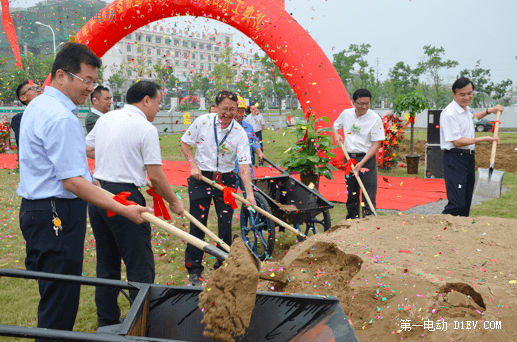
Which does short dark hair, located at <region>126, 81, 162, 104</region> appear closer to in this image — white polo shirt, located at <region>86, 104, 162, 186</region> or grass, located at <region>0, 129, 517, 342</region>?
white polo shirt, located at <region>86, 104, 162, 186</region>

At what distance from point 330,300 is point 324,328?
143mm

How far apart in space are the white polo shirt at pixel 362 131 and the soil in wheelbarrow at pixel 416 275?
1.41 m

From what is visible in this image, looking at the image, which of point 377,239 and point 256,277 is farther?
point 377,239

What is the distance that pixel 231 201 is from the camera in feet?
12.9

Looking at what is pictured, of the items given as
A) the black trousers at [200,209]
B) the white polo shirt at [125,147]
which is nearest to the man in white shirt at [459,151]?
the black trousers at [200,209]

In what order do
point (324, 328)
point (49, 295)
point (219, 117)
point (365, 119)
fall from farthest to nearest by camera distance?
1. point (365, 119)
2. point (219, 117)
3. point (49, 295)
4. point (324, 328)

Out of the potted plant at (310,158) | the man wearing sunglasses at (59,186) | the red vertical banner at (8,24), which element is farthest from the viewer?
the red vertical banner at (8,24)

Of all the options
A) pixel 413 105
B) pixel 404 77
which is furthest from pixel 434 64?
pixel 413 105

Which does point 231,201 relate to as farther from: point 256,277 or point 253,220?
point 256,277

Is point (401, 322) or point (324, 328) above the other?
point (324, 328)

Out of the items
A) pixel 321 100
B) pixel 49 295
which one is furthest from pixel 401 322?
pixel 321 100

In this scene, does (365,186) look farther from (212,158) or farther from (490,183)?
(212,158)

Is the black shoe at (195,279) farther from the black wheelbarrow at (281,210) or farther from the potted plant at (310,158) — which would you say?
the potted plant at (310,158)

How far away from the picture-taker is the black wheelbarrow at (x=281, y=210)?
177 inches
